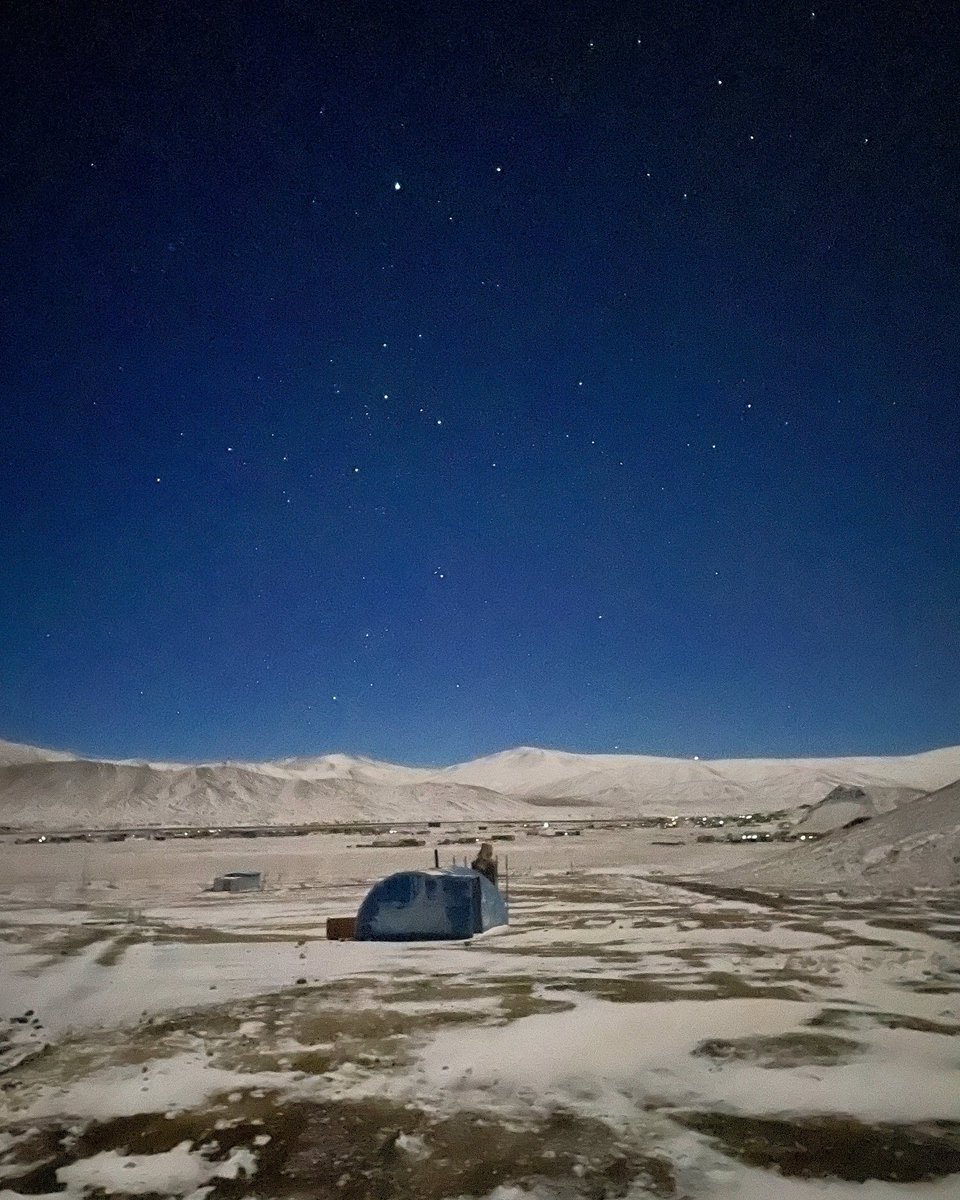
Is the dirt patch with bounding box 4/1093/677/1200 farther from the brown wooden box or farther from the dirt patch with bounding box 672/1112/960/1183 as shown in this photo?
the brown wooden box

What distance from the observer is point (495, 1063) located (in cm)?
902

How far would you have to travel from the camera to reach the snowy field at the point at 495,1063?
6457 millimetres

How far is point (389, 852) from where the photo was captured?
164ft

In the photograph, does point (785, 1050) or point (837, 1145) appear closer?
point (837, 1145)

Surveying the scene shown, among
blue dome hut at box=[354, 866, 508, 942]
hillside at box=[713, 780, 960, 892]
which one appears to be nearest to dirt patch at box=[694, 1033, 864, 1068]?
blue dome hut at box=[354, 866, 508, 942]

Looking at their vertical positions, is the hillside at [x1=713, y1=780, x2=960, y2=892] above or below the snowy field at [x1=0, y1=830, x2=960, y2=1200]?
above

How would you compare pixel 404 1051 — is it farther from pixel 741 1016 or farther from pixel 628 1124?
pixel 741 1016

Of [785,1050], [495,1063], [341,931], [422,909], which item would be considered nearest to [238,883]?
[341,931]

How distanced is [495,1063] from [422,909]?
876cm

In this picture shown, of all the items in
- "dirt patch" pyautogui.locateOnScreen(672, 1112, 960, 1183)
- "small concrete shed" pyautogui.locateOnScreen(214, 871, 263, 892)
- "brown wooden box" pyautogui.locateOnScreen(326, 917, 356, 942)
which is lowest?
"dirt patch" pyautogui.locateOnScreen(672, 1112, 960, 1183)

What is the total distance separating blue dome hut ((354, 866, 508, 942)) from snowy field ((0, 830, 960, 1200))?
3.13 ft

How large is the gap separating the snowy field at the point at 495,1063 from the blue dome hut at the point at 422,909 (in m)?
0.95

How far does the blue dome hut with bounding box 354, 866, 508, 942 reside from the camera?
57.4 feet

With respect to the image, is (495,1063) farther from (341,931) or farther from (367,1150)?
(341,931)
